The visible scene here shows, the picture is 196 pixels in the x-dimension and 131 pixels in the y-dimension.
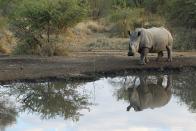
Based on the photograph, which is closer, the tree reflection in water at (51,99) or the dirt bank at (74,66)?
the tree reflection in water at (51,99)

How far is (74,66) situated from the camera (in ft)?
65.4

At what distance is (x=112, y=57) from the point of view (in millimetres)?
22250

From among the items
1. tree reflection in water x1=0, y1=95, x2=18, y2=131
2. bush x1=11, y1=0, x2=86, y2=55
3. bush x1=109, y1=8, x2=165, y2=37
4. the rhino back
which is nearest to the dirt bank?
the rhino back

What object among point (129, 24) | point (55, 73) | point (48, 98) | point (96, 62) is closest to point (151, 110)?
point (48, 98)

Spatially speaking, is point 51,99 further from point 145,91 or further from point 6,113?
point 145,91

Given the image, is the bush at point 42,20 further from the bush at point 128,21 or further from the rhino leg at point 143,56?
the bush at point 128,21

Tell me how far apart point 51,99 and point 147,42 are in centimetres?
604

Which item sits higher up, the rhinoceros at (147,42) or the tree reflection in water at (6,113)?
the rhinoceros at (147,42)

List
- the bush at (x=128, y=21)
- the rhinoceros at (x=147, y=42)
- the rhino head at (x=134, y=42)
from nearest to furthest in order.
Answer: the rhino head at (x=134, y=42), the rhinoceros at (x=147, y=42), the bush at (x=128, y=21)

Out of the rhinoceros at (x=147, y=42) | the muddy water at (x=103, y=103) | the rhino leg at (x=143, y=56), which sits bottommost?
the muddy water at (x=103, y=103)

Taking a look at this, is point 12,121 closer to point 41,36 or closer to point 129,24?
point 41,36

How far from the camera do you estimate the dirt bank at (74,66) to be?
18.2 metres

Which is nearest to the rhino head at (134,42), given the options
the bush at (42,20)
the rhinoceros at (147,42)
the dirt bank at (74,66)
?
the rhinoceros at (147,42)

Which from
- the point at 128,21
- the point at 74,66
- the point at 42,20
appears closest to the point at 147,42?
the point at 74,66
